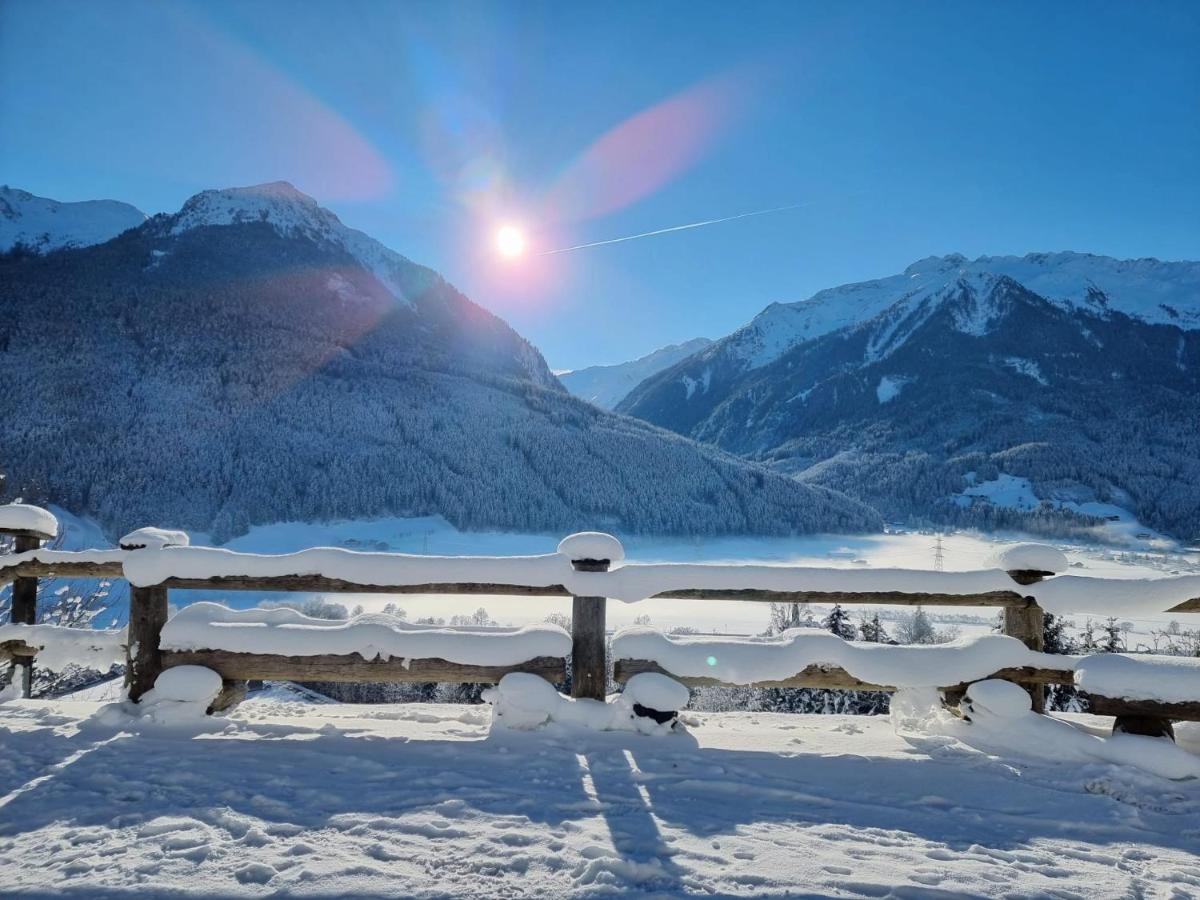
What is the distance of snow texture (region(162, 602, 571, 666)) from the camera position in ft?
15.2

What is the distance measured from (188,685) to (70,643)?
1.37 m

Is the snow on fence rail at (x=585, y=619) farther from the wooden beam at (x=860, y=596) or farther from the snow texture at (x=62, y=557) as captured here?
the snow texture at (x=62, y=557)

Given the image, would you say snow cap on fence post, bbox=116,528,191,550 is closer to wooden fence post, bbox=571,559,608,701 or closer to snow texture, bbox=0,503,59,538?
snow texture, bbox=0,503,59,538

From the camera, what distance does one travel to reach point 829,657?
4590mm

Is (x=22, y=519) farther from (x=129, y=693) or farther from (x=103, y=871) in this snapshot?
(x=103, y=871)

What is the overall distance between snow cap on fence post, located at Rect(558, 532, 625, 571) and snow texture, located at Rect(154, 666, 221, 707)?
8.97 feet

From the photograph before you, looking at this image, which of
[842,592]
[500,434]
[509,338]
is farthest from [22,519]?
[509,338]

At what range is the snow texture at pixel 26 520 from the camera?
17.9 feet

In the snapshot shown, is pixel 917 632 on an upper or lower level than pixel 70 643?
lower

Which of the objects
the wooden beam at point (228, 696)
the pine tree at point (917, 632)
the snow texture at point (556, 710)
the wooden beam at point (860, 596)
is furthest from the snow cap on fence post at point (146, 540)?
the pine tree at point (917, 632)

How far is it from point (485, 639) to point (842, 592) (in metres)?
2.67

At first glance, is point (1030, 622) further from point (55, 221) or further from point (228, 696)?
point (55, 221)

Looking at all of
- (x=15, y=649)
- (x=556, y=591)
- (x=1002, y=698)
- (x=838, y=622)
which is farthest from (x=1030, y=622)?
(x=838, y=622)

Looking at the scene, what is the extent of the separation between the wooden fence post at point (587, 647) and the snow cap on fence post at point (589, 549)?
2 centimetres
